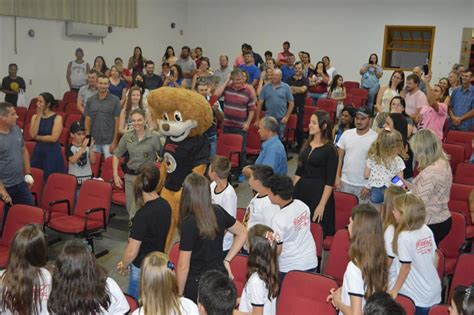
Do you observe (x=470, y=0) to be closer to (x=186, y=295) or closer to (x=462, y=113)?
(x=462, y=113)

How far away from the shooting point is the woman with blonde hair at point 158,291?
2.85 metres

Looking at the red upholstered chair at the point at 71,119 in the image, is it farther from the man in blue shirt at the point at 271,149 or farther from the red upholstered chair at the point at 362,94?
the red upholstered chair at the point at 362,94

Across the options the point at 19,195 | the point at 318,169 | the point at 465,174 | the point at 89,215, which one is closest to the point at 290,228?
the point at 318,169

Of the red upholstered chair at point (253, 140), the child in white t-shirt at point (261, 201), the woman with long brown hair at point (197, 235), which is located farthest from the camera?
the red upholstered chair at point (253, 140)

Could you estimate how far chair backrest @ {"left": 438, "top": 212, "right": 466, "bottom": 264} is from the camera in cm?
495

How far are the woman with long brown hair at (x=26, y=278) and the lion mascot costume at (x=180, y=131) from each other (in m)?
1.78

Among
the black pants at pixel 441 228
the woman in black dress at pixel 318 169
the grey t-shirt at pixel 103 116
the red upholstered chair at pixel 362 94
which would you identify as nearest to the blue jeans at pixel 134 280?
the woman in black dress at pixel 318 169

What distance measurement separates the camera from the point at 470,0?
14266mm

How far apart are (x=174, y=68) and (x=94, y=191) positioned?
384 cm

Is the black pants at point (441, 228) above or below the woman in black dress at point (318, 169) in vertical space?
below

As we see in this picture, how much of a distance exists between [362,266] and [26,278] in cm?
200

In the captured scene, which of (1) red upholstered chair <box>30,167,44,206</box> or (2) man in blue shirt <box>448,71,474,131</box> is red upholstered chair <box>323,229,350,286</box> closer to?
(1) red upholstered chair <box>30,167,44,206</box>

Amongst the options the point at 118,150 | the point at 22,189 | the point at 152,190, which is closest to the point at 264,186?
the point at 152,190

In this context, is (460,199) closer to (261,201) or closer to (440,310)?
(261,201)
